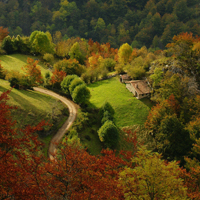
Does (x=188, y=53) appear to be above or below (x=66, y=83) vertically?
above

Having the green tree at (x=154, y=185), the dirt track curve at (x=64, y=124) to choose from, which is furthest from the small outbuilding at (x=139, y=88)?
the green tree at (x=154, y=185)

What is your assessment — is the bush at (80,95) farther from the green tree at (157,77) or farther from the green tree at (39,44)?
the green tree at (39,44)

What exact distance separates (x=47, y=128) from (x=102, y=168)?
1537 cm

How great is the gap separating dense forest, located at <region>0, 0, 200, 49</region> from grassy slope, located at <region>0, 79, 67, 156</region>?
12131 centimetres

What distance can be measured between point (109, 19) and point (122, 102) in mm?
160746

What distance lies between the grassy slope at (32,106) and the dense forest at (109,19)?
121 meters

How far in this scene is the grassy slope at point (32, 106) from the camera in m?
34.1

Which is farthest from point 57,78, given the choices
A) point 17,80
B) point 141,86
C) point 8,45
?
point 8,45

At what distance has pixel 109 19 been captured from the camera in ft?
621

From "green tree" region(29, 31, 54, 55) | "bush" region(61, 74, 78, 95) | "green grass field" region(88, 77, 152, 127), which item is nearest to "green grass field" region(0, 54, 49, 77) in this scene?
"green tree" region(29, 31, 54, 55)

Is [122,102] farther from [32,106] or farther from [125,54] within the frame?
[125,54]

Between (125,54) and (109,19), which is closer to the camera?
(125,54)

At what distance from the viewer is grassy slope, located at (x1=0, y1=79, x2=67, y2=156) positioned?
112ft

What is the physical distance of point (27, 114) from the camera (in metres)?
35.2
